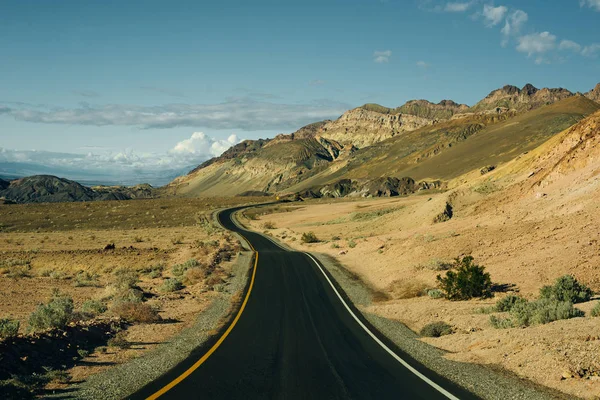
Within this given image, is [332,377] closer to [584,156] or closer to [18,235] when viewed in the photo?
[584,156]

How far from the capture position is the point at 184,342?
40.8 feet

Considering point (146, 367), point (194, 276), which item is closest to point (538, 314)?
point (146, 367)

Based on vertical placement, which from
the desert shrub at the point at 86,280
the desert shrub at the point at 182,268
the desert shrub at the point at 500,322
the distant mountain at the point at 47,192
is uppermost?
the distant mountain at the point at 47,192

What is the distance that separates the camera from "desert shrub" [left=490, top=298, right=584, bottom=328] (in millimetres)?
12500

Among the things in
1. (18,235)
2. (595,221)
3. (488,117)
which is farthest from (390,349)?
(488,117)

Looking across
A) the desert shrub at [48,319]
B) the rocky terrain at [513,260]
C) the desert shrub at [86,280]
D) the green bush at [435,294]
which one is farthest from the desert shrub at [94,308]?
the green bush at [435,294]

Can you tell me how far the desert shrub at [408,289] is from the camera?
20.6 m

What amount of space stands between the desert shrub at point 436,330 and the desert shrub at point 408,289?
613cm

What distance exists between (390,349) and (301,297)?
8545mm

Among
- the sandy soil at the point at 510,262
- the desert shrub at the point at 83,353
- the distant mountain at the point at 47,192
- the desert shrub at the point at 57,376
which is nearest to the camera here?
the desert shrub at the point at 57,376

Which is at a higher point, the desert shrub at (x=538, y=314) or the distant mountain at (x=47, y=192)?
the distant mountain at (x=47, y=192)

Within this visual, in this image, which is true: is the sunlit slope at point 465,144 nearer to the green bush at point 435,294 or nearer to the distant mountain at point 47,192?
the distant mountain at point 47,192

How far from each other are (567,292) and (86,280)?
2502 cm

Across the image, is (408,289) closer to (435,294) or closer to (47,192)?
(435,294)
